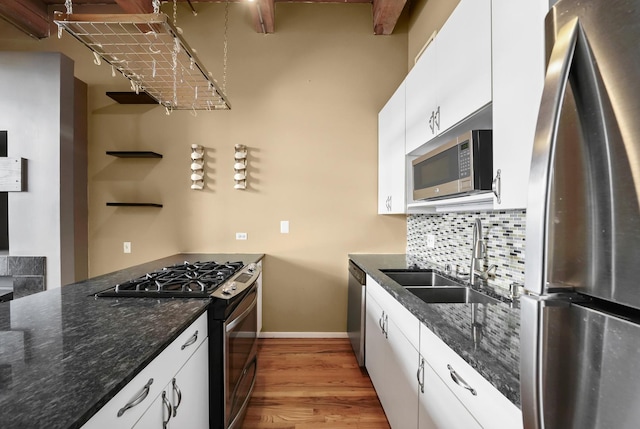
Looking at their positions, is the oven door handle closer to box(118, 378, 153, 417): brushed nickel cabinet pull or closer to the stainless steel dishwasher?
box(118, 378, 153, 417): brushed nickel cabinet pull

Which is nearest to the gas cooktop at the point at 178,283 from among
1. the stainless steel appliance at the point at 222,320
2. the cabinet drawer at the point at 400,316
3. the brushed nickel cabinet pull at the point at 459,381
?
the stainless steel appliance at the point at 222,320

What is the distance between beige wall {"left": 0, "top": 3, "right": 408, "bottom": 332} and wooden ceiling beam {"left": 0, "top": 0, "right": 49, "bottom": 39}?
0.38 feet

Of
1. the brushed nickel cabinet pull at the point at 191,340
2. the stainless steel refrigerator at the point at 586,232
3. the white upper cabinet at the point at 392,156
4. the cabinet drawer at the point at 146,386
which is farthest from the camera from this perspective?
the white upper cabinet at the point at 392,156

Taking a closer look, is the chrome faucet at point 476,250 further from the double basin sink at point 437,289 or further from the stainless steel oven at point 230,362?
the stainless steel oven at point 230,362

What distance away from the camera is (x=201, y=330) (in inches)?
53.3

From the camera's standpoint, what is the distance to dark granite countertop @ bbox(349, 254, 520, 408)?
2.47ft

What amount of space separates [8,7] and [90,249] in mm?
2263

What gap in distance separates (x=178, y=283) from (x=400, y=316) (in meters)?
1.17

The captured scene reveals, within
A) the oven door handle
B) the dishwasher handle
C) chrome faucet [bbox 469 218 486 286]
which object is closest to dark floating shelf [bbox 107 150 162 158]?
the oven door handle

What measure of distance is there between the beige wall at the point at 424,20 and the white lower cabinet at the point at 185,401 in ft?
8.85

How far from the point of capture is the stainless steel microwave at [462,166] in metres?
1.36

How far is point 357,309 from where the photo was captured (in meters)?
2.59

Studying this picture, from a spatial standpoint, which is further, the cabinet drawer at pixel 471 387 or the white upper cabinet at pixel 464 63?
the white upper cabinet at pixel 464 63

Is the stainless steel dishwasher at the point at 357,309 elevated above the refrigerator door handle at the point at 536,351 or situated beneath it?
situated beneath
